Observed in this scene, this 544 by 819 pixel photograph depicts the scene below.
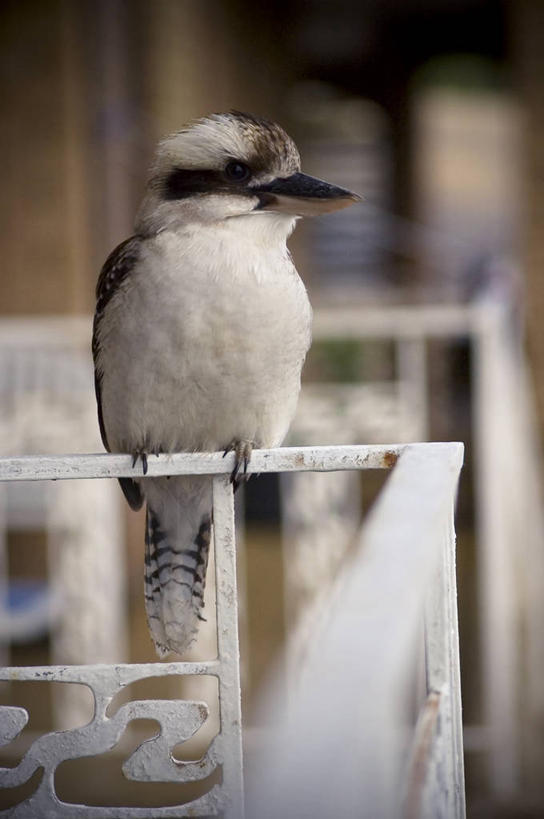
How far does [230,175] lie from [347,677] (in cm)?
137

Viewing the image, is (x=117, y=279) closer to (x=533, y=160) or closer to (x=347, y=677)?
(x=347, y=677)

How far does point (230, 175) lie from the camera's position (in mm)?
1949

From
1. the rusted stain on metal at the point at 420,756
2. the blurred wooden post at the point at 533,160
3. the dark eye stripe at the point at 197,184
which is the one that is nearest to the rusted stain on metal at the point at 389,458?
the rusted stain on metal at the point at 420,756

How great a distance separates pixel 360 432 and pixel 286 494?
2.56 ft

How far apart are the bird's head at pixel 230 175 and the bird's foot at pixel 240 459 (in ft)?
1.21

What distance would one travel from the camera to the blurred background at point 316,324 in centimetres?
416

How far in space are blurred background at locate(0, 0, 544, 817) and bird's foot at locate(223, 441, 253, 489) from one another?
211 centimetres

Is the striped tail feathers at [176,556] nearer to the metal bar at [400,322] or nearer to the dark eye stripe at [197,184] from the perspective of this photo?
the dark eye stripe at [197,184]

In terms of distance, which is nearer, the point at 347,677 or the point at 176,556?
the point at 347,677

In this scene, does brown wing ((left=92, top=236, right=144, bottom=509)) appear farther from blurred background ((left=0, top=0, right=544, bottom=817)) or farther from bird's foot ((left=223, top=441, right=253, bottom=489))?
blurred background ((left=0, top=0, right=544, bottom=817))

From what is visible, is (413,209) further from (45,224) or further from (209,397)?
(209,397)

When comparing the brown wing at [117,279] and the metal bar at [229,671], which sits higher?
the brown wing at [117,279]

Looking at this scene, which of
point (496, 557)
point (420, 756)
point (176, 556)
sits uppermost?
point (496, 557)

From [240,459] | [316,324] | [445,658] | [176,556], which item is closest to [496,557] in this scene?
[316,324]
